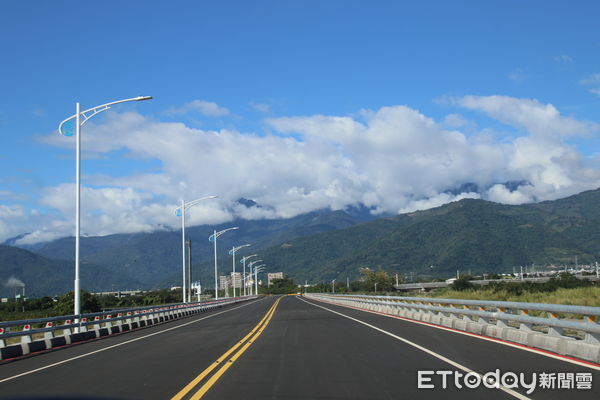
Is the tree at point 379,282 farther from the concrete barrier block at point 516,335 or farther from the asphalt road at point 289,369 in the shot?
the asphalt road at point 289,369

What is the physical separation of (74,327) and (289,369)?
1474 cm

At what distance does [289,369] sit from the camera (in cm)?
1277

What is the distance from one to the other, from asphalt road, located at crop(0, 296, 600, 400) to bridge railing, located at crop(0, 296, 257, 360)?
1.11 metres

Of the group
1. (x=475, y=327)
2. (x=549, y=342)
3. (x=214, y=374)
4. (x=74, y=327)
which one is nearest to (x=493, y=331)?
(x=475, y=327)

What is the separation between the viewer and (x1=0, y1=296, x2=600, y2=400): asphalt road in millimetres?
10070

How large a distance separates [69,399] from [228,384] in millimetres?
8667

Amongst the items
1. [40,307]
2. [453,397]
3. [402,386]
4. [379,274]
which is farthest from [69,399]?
[379,274]

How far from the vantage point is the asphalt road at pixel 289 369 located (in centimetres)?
1007

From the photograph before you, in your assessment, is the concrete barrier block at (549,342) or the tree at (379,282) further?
the tree at (379,282)

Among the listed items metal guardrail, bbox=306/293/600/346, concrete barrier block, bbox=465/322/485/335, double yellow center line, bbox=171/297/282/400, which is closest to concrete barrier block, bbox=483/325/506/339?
metal guardrail, bbox=306/293/600/346

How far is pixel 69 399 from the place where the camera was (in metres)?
2.76

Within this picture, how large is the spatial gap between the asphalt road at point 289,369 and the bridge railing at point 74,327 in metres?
1.11

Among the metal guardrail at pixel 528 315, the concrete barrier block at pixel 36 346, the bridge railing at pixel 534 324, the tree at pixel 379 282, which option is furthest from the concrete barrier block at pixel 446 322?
the tree at pixel 379 282

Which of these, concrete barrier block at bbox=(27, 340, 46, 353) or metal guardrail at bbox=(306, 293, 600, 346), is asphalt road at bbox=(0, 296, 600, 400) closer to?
metal guardrail at bbox=(306, 293, 600, 346)
